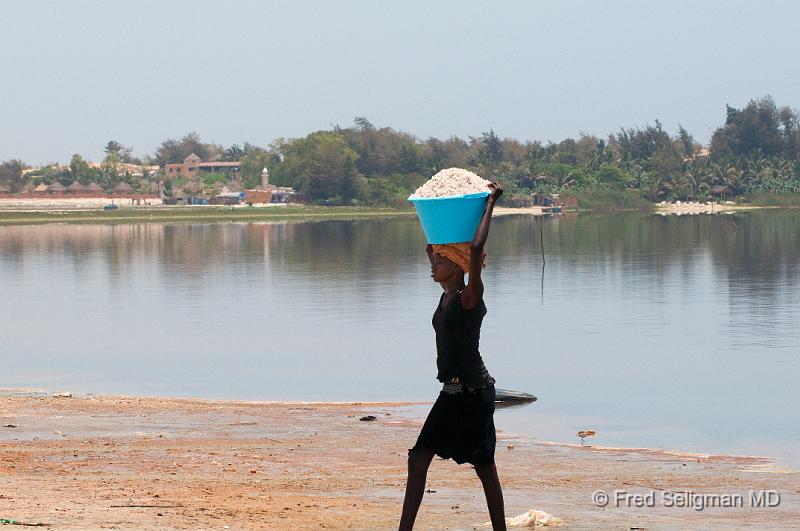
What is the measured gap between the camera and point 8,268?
198 ft

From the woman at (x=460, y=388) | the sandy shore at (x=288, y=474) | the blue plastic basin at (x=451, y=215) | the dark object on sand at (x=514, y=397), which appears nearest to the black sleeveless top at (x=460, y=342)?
the woman at (x=460, y=388)

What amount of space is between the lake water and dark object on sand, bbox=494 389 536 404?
23 cm

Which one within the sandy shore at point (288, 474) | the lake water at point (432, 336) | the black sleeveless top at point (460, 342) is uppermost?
the black sleeveless top at point (460, 342)

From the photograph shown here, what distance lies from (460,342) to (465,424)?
20.5 inches

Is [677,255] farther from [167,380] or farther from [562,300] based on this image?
[167,380]

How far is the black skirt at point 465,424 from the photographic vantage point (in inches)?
336

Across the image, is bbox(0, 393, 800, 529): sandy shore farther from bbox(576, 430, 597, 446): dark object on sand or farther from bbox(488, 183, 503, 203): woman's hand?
bbox(488, 183, 503, 203): woman's hand

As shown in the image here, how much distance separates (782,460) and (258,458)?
5778 mm

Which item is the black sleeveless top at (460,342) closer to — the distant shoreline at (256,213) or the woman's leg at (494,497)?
the woman's leg at (494,497)

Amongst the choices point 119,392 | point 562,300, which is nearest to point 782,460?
point 119,392

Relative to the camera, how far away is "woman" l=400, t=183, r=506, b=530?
8.45 metres

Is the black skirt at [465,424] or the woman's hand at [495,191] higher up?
the woman's hand at [495,191]

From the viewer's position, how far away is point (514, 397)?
20.3 meters

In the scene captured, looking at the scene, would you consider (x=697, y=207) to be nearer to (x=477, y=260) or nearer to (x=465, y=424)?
(x=465, y=424)
